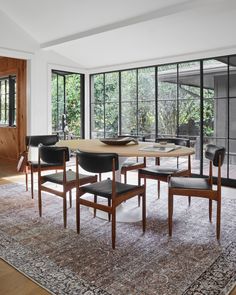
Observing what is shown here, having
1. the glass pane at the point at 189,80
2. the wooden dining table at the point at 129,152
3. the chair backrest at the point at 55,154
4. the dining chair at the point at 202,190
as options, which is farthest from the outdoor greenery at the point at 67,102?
the dining chair at the point at 202,190

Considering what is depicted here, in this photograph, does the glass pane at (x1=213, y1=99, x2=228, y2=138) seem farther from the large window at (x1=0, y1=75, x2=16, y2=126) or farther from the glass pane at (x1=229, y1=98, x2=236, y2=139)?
the large window at (x1=0, y1=75, x2=16, y2=126)

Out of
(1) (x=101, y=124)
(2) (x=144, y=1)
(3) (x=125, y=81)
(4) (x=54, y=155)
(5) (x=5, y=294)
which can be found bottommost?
(5) (x=5, y=294)

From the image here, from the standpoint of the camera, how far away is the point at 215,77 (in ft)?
15.6

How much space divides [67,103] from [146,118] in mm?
1794

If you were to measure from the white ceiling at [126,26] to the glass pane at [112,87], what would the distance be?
42cm

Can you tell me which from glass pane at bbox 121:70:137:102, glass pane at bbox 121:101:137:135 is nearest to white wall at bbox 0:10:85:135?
glass pane at bbox 121:70:137:102

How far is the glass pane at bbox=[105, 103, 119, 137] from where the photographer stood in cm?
627

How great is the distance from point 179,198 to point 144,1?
8.14 feet

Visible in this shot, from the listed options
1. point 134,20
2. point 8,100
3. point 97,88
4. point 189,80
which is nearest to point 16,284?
point 134,20

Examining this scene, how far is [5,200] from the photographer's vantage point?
3.78 metres

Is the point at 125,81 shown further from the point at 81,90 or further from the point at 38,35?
the point at 38,35

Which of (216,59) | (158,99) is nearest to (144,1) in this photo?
(216,59)

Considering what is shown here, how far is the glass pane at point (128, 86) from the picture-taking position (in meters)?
5.87

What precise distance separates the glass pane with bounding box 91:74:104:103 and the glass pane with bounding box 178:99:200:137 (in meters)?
1.98
